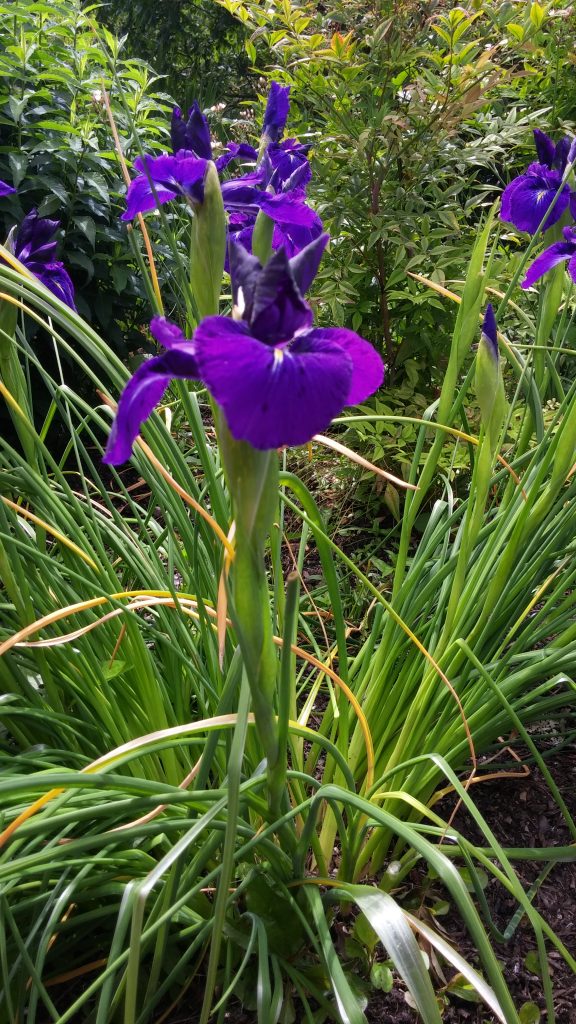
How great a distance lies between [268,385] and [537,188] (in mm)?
995

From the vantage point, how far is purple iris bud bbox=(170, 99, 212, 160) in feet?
2.98

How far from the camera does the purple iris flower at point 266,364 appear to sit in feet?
1.62

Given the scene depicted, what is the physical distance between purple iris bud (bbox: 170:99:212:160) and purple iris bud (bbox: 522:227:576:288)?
49 cm

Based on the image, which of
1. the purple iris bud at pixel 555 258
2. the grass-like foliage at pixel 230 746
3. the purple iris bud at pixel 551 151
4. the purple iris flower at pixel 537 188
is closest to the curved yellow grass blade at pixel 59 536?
the grass-like foliage at pixel 230 746

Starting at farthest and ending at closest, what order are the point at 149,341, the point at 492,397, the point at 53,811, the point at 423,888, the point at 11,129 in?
the point at 149,341 → the point at 11,129 → the point at 423,888 → the point at 492,397 → the point at 53,811

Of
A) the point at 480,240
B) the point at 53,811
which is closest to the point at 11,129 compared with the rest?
the point at 480,240

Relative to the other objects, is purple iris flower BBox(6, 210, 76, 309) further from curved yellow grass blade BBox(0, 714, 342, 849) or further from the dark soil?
the dark soil

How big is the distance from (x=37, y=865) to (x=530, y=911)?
0.54 meters

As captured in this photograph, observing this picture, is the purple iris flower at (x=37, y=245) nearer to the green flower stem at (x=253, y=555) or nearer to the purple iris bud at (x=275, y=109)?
the purple iris bud at (x=275, y=109)

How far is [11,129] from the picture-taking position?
244 cm

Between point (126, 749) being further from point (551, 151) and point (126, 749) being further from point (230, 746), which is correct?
point (551, 151)

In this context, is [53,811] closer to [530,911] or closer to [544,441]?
[530,911]

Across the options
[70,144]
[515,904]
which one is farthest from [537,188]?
[70,144]

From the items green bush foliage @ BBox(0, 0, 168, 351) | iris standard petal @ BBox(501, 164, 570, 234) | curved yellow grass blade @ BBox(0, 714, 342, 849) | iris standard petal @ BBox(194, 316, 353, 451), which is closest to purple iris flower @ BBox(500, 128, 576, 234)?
iris standard petal @ BBox(501, 164, 570, 234)
